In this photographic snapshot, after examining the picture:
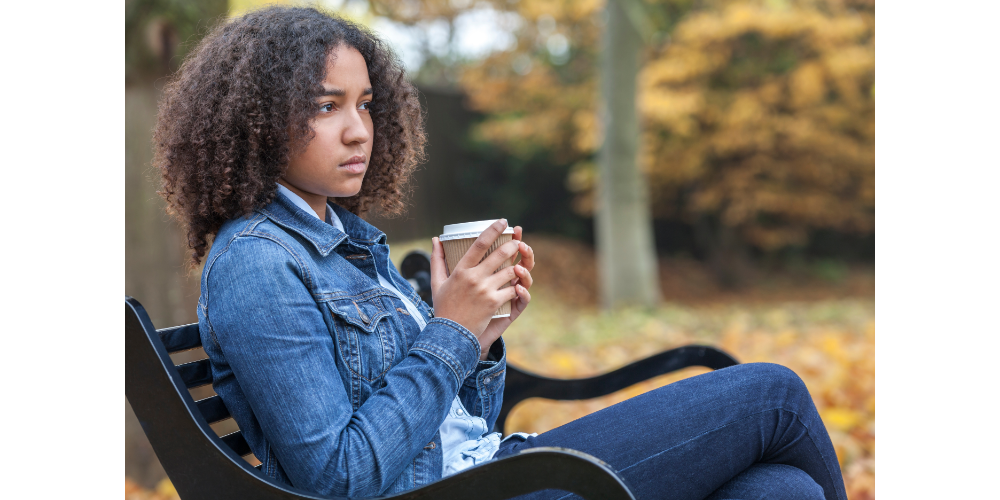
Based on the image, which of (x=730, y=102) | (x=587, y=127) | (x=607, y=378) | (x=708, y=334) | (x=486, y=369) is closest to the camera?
(x=486, y=369)

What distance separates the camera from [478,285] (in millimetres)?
1271

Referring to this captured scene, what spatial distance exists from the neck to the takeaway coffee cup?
0.28m

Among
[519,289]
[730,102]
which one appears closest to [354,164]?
[519,289]

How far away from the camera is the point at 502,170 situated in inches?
460

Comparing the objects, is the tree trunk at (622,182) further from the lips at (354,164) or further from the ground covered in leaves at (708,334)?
the lips at (354,164)

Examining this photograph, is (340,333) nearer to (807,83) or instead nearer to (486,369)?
(486,369)

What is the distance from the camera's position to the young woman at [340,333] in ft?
3.78

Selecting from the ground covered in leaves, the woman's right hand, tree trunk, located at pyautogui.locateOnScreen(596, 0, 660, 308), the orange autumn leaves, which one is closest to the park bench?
the woman's right hand

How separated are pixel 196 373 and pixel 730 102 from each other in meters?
8.87

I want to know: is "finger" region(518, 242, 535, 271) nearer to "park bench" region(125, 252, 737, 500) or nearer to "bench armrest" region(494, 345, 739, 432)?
"park bench" region(125, 252, 737, 500)

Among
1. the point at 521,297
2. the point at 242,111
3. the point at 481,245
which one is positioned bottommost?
the point at 521,297

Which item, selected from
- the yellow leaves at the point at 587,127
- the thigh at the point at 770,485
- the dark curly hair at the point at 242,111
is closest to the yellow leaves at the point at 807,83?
the yellow leaves at the point at 587,127

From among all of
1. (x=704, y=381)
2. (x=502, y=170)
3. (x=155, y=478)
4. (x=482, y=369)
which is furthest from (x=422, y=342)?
(x=502, y=170)

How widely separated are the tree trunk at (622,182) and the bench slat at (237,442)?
22.2ft
